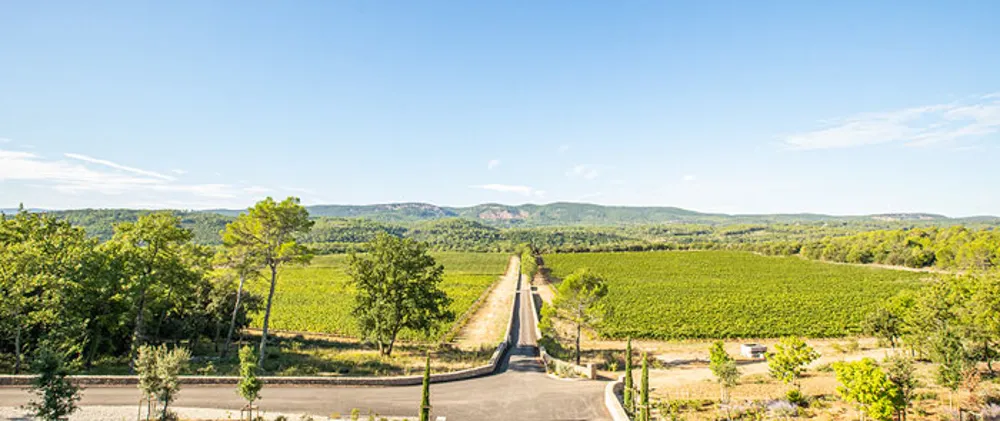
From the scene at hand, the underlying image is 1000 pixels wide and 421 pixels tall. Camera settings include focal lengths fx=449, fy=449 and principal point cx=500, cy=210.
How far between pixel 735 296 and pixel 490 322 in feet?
135

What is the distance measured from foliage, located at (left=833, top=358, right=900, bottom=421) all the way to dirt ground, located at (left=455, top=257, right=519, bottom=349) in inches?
1066

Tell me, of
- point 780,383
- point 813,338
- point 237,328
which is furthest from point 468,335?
point 813,338

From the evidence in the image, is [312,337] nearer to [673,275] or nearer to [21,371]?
[21,371]

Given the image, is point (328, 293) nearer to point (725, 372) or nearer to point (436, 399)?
point (436, 399)

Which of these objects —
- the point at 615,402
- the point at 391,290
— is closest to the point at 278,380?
the point at 391,290

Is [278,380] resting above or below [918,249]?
below

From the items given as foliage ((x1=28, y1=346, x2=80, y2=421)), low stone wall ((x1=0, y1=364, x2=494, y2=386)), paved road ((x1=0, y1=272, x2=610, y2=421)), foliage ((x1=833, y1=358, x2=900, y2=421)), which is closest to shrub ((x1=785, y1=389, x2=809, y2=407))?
foliage ((x1=833, y1=358, x2=900, y2=421))

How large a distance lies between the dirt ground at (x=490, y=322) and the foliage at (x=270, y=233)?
60.7 ft

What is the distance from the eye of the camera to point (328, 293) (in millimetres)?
75812

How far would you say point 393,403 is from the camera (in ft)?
74.7

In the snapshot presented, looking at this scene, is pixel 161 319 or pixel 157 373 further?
pixel 161 319

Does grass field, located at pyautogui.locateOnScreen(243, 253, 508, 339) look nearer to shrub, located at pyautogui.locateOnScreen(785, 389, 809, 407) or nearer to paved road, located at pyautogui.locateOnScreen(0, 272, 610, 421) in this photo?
paved road, located at pyautogui.locateOnScreen(0, 272, 610, 421)

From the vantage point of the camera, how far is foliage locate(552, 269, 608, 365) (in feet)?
114

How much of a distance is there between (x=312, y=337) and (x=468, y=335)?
51.4 ft
